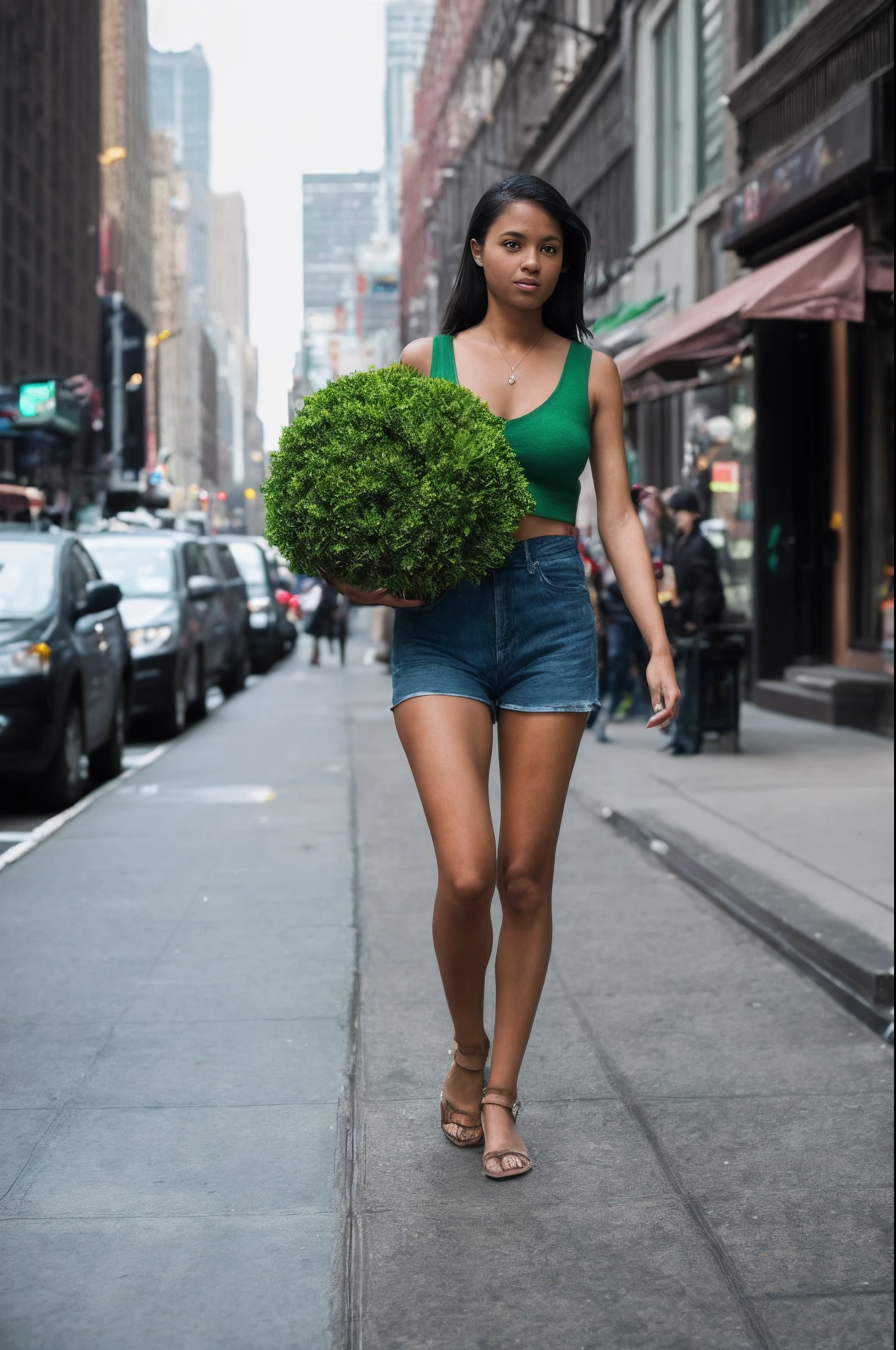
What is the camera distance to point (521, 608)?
127 inches

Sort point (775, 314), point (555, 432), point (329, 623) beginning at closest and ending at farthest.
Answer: point (555, 432) < point (775, 314) < point (329, 623)

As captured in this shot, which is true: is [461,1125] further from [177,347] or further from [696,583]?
[177,347]

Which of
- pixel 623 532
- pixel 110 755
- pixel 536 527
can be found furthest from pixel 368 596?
pixel 110 755

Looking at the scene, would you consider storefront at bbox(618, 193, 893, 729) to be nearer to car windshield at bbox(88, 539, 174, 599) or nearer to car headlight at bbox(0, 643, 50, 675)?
car windshield at bbox(88, 539, 174, 599)

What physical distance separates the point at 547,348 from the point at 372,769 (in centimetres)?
977

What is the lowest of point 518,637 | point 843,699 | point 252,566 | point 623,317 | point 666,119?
point 843,699

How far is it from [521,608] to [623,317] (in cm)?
1641

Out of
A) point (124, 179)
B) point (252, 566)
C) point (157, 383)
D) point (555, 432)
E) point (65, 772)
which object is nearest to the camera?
point (555, 432)

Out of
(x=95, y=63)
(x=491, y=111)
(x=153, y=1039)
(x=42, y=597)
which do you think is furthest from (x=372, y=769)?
(x=95, y=63)

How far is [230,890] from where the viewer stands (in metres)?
7.37

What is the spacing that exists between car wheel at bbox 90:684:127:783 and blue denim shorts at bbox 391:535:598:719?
29.3 feet

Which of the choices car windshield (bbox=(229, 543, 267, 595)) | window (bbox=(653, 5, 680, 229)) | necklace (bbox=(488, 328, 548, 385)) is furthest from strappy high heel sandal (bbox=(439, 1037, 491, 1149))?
car windshield (bbox=(229, 543, 267, 595))

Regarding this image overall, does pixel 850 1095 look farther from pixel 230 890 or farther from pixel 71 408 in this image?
pixel 71 408

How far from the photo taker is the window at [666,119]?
72.0 ft
